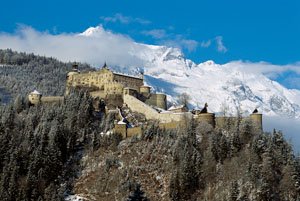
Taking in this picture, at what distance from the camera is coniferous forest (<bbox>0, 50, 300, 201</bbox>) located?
89.2 meters

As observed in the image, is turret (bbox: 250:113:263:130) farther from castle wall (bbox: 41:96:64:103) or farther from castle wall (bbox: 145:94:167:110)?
castle wall (bbox: 41:96:64:103)

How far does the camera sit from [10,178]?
91750mm

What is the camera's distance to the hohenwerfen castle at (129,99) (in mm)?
100062

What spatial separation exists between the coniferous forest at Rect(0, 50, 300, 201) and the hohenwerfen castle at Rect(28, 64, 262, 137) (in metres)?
2.30

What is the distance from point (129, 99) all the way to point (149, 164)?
23239 mm

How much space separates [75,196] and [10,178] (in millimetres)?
11089

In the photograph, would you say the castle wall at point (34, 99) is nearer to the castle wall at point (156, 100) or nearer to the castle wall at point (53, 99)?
the castle wall at point (53, 99)

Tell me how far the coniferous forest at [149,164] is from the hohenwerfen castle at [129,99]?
230 cm

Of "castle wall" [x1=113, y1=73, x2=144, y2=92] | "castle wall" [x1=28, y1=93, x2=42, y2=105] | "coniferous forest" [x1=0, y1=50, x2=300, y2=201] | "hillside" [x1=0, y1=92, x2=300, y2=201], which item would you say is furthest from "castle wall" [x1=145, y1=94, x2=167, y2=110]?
"castle wall" [x1=28, y1=93, x2=42, y2=105]

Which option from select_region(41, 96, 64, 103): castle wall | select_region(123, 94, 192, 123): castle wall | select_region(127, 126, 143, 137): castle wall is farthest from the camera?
select_region(41, 96, 64, 103): castle wall

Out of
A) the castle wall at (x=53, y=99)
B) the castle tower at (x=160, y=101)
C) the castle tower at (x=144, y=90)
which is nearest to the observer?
the castle wall at (x=53, y=99)

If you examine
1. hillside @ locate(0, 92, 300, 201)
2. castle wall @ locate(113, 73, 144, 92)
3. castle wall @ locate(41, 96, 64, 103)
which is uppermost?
castle wall @ locate(113, 73, 144, 92)

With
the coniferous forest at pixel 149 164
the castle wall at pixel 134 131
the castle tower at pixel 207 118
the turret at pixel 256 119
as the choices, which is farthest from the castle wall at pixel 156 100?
the turret at pixel 256 119

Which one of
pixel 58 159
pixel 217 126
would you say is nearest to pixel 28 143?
pixel 58 159
